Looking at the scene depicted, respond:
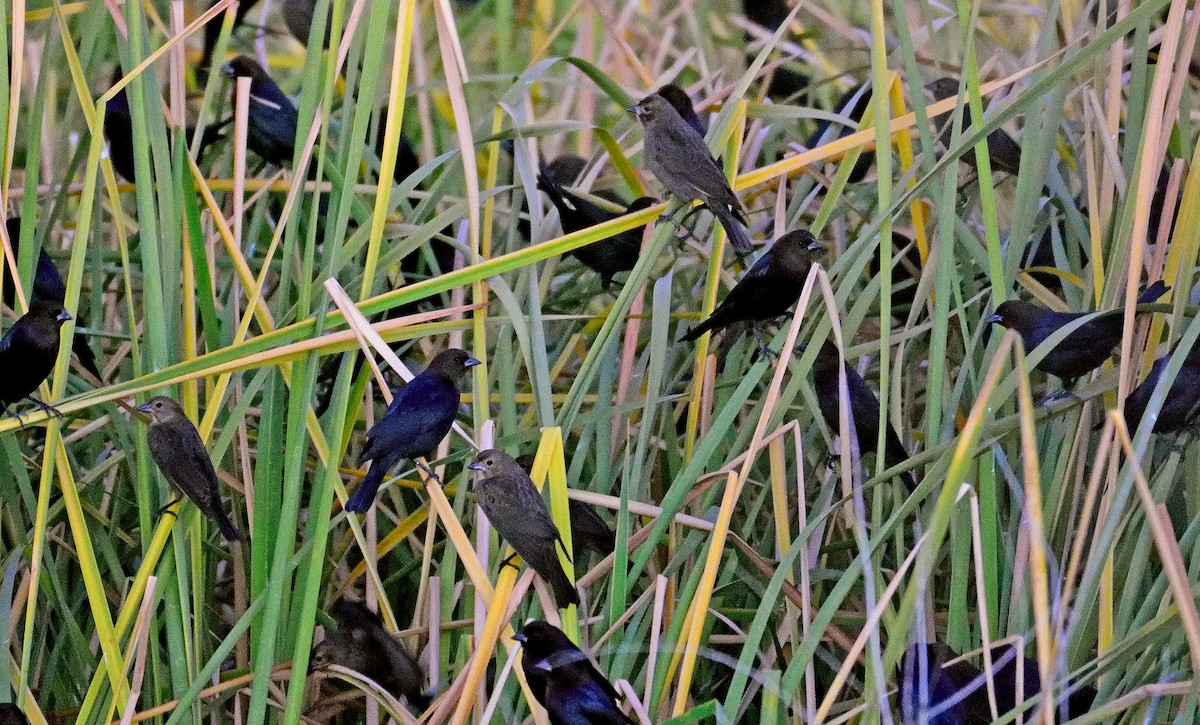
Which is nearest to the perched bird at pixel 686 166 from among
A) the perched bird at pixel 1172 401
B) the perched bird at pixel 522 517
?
the perched bird at pixel 522 517

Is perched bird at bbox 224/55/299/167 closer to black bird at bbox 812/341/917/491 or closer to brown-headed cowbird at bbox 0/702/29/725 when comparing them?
black bird at bbox 812/341/917/491

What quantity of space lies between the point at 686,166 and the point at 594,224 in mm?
319

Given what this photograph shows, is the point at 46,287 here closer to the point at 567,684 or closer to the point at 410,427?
the point at 410,427

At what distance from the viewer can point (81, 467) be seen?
311 centimetres

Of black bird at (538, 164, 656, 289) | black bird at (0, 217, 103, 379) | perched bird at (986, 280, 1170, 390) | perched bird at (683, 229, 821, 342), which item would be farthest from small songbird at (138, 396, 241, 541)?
perched bird at (986, 280, 1170, 390)

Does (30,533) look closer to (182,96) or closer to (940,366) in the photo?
(182,96)

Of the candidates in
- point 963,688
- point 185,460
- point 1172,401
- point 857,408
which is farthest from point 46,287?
point 1172,401

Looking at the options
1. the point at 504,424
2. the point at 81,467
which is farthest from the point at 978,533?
the point at 81,467

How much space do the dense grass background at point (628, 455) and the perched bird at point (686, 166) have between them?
2.7 inches

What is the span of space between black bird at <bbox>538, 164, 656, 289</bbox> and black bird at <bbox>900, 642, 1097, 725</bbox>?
1274mm

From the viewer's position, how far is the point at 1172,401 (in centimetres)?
242

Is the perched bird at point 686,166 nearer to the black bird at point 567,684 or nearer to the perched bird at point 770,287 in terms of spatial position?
the perched bird at point 770,287

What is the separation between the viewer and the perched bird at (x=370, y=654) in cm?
253

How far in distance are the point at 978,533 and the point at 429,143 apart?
2754 millimetres
